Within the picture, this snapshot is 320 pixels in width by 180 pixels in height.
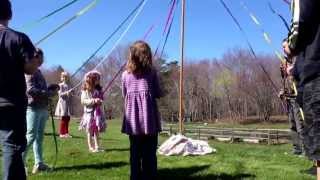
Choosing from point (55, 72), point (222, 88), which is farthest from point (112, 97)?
point (222, 88)

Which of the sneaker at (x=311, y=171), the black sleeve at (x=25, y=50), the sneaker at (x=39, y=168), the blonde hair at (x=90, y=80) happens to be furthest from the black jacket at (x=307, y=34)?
the blonde hair at (x=90, y=80)

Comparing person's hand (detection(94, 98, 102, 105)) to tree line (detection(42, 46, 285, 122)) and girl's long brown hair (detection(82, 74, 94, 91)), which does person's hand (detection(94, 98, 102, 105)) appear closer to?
girl's long brown hair (detection(82, 74, 94, 91))

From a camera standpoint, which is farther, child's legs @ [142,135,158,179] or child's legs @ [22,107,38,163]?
child's legs @ [22,107,38,163]

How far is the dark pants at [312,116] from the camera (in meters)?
3.42

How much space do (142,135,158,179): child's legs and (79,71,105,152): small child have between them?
345cm

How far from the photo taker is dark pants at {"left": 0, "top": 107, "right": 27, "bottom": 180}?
4.37 metres

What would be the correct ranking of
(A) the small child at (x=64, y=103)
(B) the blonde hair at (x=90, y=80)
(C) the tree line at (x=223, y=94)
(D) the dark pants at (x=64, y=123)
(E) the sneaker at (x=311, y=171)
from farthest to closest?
1. (C) the tree line at (x=223, y=94)
2. (D) the dark pants at (x=64, y=123)
3. (A) the small child at (x=64, y=103)
4. (B) the blonde hair at (x=90, y=80)
5. (E) the sneaker at (x=311, y=171)

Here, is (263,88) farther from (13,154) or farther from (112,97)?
(13,154)

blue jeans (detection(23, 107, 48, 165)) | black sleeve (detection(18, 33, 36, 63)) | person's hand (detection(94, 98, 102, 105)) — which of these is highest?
black sleeve (detection(18, 33, 36, 63))

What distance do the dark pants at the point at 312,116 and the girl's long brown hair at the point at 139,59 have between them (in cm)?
276

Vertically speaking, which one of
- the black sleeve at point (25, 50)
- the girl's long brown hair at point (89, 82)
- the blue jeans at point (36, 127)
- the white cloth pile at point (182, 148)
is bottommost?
the white cloth pile at point (182, 148)

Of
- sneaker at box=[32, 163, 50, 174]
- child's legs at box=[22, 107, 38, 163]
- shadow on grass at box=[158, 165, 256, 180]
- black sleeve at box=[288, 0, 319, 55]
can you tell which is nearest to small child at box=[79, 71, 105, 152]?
sneaker at box=[32, 163, 50, 174]

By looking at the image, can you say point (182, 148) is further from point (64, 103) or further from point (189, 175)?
point (64, 103)

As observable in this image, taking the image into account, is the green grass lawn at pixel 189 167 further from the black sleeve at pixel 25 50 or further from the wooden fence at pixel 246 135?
the wooden fence at pixel 246 135
